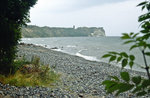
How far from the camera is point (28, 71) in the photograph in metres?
8.30

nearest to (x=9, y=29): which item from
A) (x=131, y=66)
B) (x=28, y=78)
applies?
(x=28, y=78)

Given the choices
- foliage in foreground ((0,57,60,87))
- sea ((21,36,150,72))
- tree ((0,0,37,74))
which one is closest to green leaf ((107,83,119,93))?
sea ((21,36,150,72))

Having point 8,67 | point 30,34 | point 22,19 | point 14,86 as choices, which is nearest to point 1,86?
point 14,86

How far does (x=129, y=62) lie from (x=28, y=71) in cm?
775

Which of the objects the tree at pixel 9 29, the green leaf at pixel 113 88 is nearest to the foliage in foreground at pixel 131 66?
the green leaf at pixel 113 88

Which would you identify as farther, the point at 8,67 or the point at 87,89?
the point at 87,89

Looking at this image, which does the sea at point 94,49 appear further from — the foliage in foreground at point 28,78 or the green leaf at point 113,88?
the foliage in foreground at point 28,78

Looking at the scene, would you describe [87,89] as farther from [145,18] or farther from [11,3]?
[145,18]

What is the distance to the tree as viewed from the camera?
6262 millimetres

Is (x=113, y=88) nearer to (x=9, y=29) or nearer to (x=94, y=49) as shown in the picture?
(x=9, y=29)

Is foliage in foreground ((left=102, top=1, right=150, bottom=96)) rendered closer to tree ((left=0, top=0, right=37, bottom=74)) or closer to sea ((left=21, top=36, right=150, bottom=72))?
sea ((left=21, top=36, right=150, bottom=72))

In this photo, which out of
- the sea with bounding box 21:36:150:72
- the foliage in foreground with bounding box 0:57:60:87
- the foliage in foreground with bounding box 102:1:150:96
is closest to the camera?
the foliage in foreground with bounding box 102:1:150:96

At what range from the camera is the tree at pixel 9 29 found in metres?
6.26

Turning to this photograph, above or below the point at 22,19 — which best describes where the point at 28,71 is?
below
